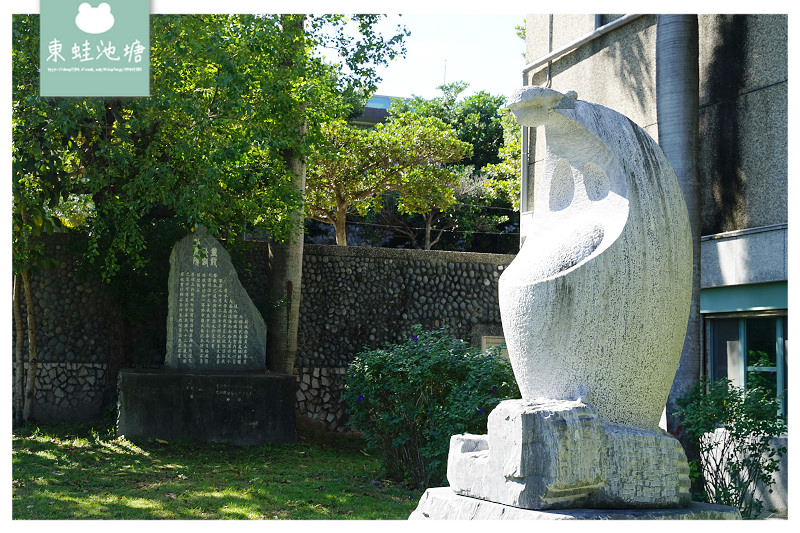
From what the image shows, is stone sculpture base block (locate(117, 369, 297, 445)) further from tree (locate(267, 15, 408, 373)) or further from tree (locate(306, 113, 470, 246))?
tree (locate(306, 113, 470, 246))

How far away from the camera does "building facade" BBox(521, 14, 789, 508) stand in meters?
6.45

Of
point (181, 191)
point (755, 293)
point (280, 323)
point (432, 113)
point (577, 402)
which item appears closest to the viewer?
point (577, 402)

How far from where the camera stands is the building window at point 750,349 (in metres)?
6.39

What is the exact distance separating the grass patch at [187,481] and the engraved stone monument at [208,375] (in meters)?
0.23

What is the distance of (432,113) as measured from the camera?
70.4 ft

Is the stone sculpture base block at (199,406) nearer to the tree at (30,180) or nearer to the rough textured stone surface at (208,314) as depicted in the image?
the rough textured stone surface at (208,314)

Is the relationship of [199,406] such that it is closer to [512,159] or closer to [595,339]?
[595,339]

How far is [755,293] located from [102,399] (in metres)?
8.03

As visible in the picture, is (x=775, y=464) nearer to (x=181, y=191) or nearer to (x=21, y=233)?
(x=181, y=191)

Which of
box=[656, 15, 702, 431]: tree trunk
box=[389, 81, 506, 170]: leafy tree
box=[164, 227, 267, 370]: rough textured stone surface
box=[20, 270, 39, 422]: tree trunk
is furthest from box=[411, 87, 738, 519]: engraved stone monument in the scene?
box=[389, 81, 506, 170]: leafy tree

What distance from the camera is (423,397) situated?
7.82 meters

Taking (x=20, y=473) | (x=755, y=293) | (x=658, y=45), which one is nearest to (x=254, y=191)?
(x=20, y=473)

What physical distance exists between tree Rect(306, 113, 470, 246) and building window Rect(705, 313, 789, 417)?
29.3ft

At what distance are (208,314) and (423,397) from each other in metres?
3.52
